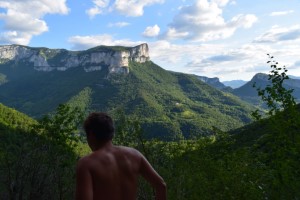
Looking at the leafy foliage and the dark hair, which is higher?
the dark hair

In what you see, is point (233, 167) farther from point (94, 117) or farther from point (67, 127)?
point (94, 117)

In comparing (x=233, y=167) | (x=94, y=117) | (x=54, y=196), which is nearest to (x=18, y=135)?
(x=54, y=196)

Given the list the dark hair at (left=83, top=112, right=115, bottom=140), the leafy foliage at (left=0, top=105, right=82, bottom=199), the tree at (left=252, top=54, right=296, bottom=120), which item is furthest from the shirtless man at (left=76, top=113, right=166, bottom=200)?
the leafy foliage at (left=0, top=105, right=82, bottom=199)

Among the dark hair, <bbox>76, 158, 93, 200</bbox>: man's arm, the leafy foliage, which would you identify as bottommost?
the leafy foliage

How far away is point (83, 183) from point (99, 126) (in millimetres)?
665

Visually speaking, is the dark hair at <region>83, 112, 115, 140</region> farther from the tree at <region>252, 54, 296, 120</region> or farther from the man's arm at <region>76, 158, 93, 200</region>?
the tree at <region>252, 54, 296, 120</region>

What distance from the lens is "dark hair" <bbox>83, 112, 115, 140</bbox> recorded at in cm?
391

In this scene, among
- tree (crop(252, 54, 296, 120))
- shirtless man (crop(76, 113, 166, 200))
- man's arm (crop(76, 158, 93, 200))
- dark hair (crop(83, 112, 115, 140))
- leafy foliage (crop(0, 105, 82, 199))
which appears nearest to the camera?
man's arm (crop(76, 158, 93, 200))

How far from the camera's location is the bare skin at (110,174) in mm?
3605

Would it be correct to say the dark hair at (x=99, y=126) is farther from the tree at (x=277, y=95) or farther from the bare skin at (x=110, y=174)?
the tree at (x=277, y=95)

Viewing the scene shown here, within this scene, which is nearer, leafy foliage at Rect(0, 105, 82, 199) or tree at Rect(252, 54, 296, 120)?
tree at Rect(252, 54, 296, 120)

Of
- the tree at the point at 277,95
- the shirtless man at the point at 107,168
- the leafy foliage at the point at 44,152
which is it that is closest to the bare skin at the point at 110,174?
the shirtless man at the point at 107,168

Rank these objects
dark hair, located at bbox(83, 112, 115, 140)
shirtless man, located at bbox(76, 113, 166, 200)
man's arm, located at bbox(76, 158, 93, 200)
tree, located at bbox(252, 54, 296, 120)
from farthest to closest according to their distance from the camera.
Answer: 1. tree, located at bbox(252, 54, 296, 120)
2. dark hair, located at bbox(83, 112, 115, 140)
3. shirtless man, located at bbox(76, 113, 166, 200)
4. man's arm, located at bbox(76, 158, 93, 200)

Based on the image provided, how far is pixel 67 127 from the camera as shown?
17.7 metres
